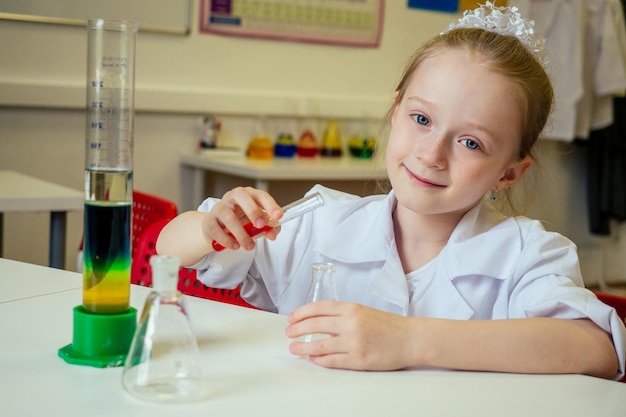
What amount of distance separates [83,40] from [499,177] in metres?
2.11

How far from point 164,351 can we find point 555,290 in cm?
57

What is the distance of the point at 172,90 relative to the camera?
321 cm

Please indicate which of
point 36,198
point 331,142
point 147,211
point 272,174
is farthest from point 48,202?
point 331,142

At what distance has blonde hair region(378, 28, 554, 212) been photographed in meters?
1.27

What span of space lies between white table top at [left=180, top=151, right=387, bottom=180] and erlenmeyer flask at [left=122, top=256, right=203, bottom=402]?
1982mm

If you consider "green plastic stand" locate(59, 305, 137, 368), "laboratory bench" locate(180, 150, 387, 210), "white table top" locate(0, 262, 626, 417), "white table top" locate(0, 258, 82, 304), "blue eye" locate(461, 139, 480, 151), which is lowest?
"laboratory bench" locate(180, 150, 387, 210)

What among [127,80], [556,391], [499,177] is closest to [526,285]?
[499,177]

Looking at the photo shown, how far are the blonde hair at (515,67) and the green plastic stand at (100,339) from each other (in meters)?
0.70

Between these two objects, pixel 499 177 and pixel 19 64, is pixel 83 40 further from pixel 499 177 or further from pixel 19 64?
pixel 499 177

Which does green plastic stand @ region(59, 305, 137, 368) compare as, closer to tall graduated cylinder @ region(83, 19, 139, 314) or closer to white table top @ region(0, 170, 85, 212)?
tall graduated cylinder @ region(83, 19, 139, 314)

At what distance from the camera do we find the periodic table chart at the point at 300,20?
3318 millimetres

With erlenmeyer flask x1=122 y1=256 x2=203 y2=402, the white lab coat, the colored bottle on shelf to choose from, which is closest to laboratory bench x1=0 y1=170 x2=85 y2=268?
the white lab coat

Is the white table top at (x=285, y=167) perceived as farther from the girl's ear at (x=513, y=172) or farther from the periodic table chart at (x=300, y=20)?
the girl's ear at (x=513, y=172)

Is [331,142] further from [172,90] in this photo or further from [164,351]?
[164,351]
